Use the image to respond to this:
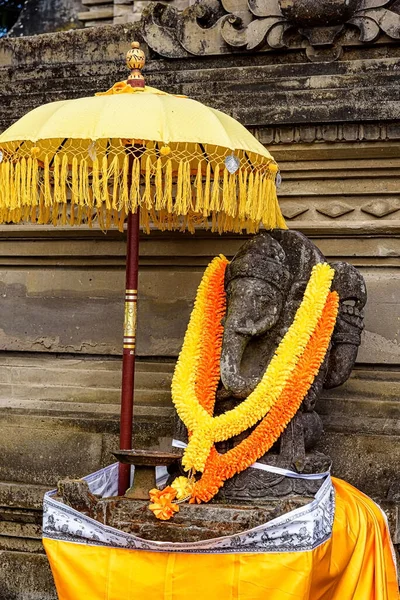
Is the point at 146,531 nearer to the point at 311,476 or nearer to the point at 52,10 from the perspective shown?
the point at 311,476

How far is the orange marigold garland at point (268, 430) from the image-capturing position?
4938mm

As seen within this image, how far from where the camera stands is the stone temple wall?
6004mm

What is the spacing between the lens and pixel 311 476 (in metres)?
5.04

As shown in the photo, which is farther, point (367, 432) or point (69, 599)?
point (367, 432)

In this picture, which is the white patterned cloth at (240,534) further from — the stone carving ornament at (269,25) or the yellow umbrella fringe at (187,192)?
the stone carving ornament at (269,25)

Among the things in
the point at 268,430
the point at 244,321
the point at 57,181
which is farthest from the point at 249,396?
the point at 57,181

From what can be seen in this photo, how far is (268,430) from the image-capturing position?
16.4 feet

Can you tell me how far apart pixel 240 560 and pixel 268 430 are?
67 centimetres

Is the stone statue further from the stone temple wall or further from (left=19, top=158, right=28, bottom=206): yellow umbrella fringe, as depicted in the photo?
(left=19, top=158, right=28, bottom=206): yellow umbrella fringe

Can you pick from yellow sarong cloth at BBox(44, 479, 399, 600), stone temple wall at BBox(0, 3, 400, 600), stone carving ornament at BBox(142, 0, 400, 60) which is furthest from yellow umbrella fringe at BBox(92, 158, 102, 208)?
stone carving ornament at BBox(142, 0, 400, 60)

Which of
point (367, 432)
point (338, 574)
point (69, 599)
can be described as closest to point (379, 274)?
point (367, 432)

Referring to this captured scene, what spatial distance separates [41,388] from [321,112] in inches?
96.0

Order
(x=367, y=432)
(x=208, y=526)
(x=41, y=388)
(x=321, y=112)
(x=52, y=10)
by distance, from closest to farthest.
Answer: (x=208, y=526) → (x=367, y=432) → (x=321, y=112) → (x=41, y=388) → (x=52, y=10)

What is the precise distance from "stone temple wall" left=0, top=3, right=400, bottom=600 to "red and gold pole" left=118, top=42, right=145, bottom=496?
73 cm
